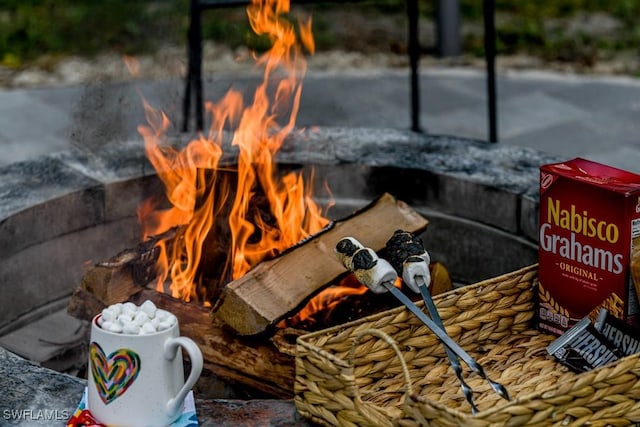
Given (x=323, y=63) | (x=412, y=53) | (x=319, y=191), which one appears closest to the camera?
(x=319, y=191)

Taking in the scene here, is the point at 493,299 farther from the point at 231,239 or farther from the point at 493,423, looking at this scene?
the point at 231,239

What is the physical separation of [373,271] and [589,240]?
16.1 inches

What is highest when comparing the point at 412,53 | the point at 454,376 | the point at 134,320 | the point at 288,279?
the point at 412,53

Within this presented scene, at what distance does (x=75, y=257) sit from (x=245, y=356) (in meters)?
0.82

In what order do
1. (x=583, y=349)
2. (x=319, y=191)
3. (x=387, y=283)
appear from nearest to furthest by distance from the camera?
(x=387, y=283)
(x=583, y=349)
(x=319, y=191)

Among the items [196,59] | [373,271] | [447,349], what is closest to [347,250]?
[373,271]

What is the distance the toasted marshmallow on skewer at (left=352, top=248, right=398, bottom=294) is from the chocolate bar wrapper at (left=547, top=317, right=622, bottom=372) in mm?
386

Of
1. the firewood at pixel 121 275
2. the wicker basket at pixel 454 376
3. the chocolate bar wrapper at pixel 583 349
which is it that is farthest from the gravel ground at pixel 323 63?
the chocolate bar wrapper at pixel 583 349

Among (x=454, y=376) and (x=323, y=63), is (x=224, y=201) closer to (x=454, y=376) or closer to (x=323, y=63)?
(x=454, y=376)

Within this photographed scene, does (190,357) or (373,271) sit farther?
(373,271)

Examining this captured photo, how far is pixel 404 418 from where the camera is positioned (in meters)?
1.69

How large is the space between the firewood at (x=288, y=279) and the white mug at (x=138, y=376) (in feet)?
1.32

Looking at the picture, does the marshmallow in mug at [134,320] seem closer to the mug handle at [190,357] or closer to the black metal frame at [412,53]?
the mug handle at [190,357]

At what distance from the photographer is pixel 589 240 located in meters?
1.91
